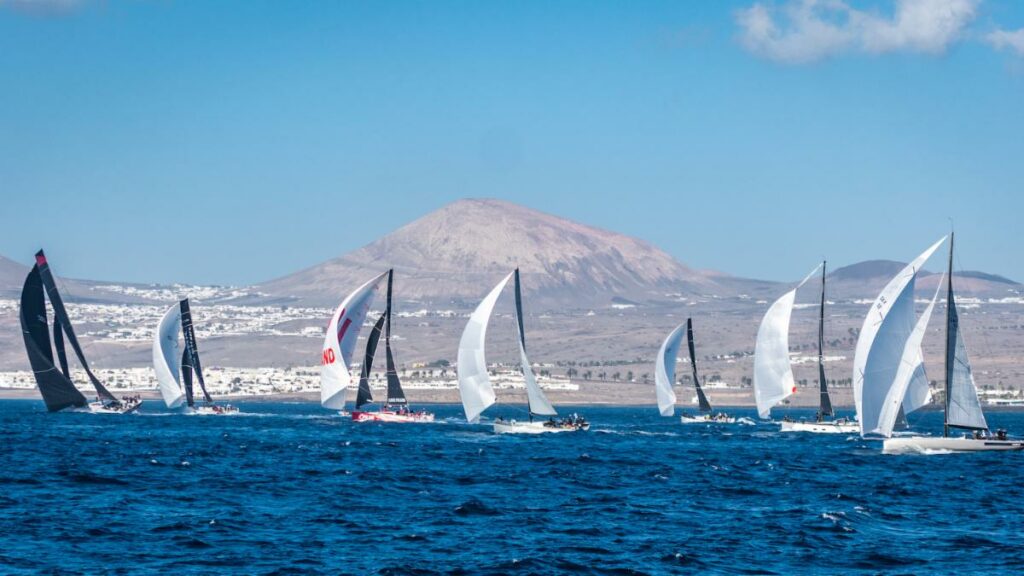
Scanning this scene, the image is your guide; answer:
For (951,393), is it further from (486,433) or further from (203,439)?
(203,439)

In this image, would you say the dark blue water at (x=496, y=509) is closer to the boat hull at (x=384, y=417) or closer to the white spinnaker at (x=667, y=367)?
the boat hull at (x=384, y=417)

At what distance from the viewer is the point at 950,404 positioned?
85562mm

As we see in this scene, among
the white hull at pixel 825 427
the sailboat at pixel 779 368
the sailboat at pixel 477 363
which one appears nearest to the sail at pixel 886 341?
the sailboat at pixel 477 363

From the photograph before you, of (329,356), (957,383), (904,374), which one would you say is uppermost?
(329,356)

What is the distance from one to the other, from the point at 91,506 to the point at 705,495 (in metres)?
24.3

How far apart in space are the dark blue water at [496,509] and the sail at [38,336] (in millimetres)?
38896

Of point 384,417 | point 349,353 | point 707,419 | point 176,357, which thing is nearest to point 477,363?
point 349,353

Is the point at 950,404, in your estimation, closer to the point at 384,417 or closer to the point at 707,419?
the point at 384,417

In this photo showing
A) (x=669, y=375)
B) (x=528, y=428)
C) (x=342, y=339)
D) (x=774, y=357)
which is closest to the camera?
(x=528, y=428)

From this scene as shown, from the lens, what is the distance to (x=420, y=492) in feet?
209

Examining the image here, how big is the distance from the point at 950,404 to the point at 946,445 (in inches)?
101

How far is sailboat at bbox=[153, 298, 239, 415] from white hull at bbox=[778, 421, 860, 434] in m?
53.7

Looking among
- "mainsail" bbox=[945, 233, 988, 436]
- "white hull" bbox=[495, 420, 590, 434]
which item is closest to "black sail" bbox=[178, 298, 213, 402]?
"white hull" bbox=[495, 420, 590, 434]

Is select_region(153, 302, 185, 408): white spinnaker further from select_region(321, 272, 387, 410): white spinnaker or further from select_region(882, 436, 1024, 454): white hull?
select_region(882, 436, 1024, 454): white hull
